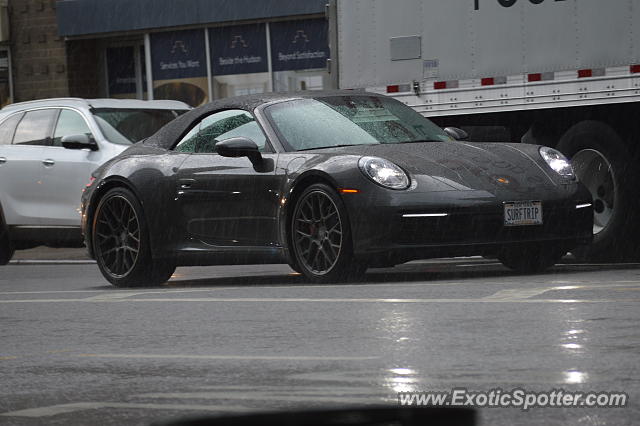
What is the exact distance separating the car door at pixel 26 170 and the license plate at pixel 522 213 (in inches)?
277

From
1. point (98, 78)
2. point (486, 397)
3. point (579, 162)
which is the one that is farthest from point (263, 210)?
point (98, 78)

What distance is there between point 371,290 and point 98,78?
2007 cm

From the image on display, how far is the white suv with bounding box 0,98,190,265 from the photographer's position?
15.5m

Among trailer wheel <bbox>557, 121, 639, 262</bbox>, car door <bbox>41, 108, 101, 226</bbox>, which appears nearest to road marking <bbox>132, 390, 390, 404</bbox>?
trailer wheel <bbox>557, 121, 639, 262</bbox>

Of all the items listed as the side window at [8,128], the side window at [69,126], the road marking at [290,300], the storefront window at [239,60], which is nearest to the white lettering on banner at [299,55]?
the storefront window at [239,60]

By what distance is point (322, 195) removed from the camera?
401 inches

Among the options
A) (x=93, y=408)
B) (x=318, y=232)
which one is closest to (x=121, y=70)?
(x=318, y=232)

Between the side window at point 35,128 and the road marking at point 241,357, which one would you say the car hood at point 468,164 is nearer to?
Answer: the road marking at point 241,357

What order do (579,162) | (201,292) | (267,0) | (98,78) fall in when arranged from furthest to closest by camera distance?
(98,78)
(267,0)
(579,162)
(201,292)

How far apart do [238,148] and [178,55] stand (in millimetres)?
17262

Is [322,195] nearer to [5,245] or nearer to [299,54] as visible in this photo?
[5,245]

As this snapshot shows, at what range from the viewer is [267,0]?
26234mm

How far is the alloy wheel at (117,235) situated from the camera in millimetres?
11570

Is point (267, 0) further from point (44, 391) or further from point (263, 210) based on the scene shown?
point (44, 391)
